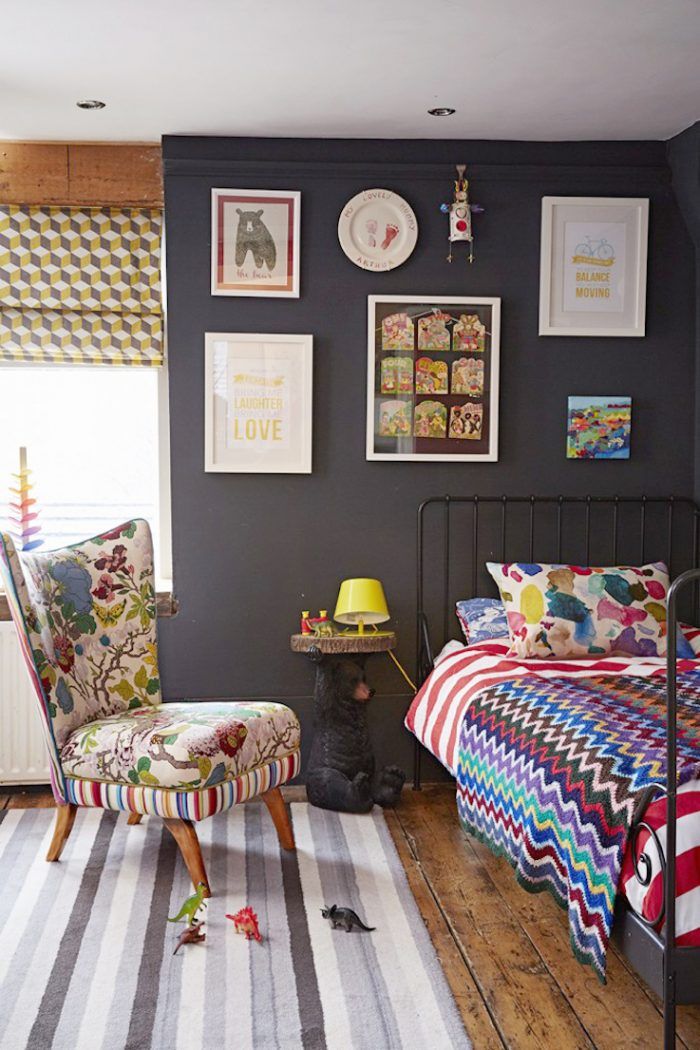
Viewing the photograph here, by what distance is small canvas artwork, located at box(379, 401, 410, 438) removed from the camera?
157 inches

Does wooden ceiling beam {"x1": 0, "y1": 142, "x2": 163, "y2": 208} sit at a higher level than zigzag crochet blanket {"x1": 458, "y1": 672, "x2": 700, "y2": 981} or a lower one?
higher

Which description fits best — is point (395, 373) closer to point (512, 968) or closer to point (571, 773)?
point (571, 773)

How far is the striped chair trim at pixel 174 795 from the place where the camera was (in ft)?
9.66

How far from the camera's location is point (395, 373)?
157 inches

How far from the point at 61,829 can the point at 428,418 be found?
1941mm

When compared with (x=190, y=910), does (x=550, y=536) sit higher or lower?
higher

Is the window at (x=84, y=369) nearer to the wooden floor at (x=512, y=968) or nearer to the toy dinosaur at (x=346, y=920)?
the wooden floor at (x=512, y=968)

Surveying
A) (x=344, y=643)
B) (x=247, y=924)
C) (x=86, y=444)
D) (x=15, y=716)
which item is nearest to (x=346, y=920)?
(x=247, y=924)

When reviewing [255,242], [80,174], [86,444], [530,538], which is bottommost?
[530,538]

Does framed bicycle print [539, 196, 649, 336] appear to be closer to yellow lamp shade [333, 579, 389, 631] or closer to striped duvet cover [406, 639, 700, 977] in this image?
yellow lamp shade [333, 579, 389, 631]

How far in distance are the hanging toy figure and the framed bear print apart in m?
0.57

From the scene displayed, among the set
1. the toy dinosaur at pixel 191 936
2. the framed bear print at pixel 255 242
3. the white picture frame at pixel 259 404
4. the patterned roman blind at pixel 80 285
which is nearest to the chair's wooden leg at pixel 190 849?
the toy dinosaur at pixel 191 936

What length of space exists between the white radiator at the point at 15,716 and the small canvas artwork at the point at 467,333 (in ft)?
6.46

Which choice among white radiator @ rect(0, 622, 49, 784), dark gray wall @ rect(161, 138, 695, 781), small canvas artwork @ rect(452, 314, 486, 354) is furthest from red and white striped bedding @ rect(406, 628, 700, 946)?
white radiator @ rect(0, 622, 49, 784)
